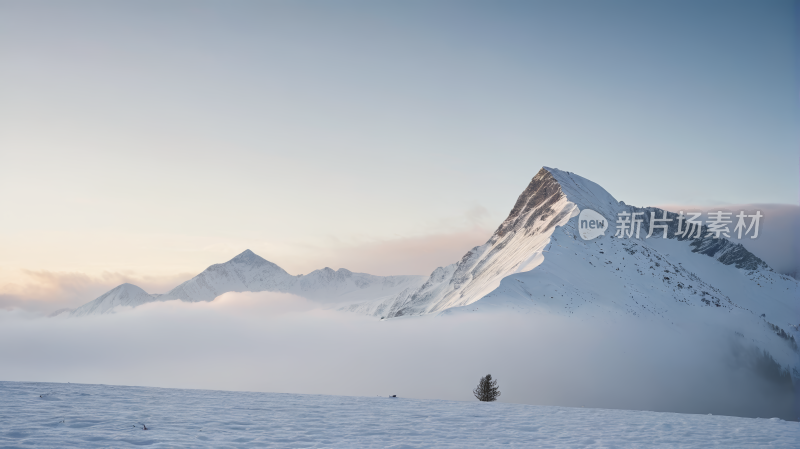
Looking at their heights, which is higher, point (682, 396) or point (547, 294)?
point (547, 294)

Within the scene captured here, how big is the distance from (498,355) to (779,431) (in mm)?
101977

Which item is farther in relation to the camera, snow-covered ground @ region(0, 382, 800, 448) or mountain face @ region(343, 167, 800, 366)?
mountain face @ region(343, 167, 800, 366)

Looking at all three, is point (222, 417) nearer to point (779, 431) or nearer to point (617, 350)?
point (779, 431)

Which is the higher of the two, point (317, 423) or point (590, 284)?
point (590, 284)

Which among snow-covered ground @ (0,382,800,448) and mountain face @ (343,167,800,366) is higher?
mountain face @ (343,167,800,366)

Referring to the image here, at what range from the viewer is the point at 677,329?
15512 centimetres

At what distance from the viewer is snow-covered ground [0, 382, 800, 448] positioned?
45.3ft

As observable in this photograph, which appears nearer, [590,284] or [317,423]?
[317,423]

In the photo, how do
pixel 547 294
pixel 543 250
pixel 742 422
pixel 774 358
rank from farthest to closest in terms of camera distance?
1. pixel 774 358
2. pixel 543 250
3. pixel 547 294
4. pixel 742 422

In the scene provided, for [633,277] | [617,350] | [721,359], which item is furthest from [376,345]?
[721,359]

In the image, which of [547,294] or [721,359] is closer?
[547,294]

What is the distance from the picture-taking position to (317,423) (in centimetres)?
1656

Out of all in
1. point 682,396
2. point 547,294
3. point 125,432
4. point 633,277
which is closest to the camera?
point 125,432

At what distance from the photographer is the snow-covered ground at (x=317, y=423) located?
45.3 feet
